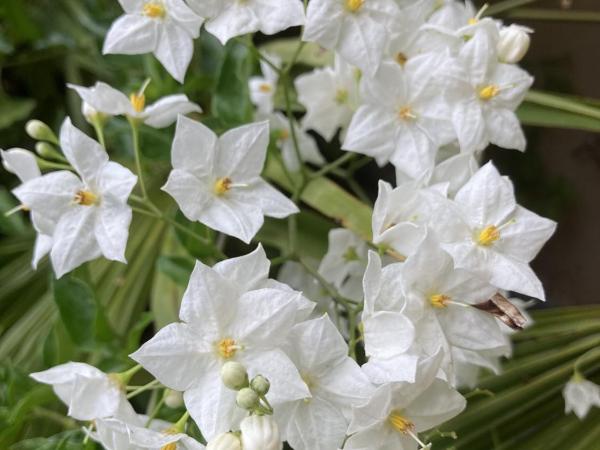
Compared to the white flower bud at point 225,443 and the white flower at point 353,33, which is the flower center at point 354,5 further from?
the white flower bud at point 225,443

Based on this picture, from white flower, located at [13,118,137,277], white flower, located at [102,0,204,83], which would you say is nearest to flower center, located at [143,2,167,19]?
white flower, located at [102,0,204,83]

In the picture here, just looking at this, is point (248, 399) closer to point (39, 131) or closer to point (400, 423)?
point (400, 423)

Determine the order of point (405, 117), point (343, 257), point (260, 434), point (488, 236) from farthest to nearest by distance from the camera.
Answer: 1. point (343, 257)
2. point (405, 117)
3. point (488, 236)
4. point (260, 434)

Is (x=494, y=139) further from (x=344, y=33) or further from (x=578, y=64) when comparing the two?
(x=578, y=64)

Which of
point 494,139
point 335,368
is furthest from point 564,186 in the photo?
point 335,368

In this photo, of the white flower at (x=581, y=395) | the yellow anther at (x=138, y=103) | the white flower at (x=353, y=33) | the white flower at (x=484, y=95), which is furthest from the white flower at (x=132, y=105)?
the white flower at (x=581, y=395)

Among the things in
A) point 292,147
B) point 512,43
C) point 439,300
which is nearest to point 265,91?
point 292,147
